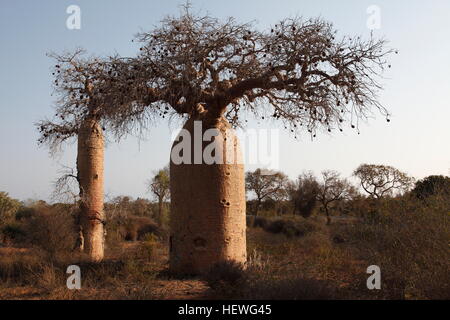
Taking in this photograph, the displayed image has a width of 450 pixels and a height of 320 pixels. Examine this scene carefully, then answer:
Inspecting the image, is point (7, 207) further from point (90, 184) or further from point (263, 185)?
point (263, 185)

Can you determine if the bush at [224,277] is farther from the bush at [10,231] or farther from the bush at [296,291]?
the bush at [10,231]

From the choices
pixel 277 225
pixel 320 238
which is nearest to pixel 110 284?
pixel 320 238

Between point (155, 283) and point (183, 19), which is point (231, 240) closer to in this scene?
point (155, 283)

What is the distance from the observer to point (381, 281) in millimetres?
4535

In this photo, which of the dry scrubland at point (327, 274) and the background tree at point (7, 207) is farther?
the background tree at point (7, 207)

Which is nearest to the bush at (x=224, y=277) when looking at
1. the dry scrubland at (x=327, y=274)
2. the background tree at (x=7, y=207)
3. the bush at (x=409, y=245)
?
the dry scrubland at (x=327, y=274)

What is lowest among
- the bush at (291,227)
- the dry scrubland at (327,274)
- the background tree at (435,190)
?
the bush at (291,227)

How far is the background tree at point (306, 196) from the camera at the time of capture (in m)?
22.0

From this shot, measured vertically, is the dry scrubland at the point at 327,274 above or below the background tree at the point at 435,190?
below

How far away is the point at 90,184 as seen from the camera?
7.80 metres

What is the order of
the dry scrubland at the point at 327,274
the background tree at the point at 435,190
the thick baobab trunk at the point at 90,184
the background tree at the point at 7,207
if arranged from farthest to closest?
the background tree at the point at 7,207, the thick baobab trunk at the point at 90,184, the background tree at the point at 435,190, the dry scrubland at the point at 327,274

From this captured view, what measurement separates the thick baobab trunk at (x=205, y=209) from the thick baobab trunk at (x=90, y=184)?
9.16 feet

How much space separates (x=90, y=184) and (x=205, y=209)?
A: 11.1 feet

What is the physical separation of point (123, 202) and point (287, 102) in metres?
4.69
